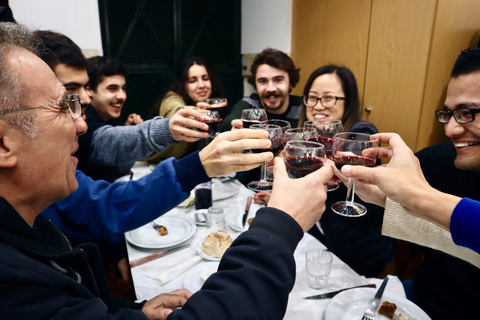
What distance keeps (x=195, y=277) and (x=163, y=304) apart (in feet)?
0.62

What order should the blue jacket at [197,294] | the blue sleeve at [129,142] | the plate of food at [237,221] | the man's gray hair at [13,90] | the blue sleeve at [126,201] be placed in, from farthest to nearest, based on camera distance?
the blue sleeve at [129,142] < the plate of food at [237,221] < the blue sleeve at [126,201] < the man's gray hair at [13,90] < the blue jacket at [197,294]

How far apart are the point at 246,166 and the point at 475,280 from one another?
115cm

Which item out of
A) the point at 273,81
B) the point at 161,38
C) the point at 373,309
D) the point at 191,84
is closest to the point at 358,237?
the point at 373,309

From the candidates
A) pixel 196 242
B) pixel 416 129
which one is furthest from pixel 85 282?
pixel 416 129

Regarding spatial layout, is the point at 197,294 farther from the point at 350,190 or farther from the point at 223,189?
the point at 223,189

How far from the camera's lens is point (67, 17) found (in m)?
3.71

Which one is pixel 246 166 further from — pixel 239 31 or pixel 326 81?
pixel 239 31

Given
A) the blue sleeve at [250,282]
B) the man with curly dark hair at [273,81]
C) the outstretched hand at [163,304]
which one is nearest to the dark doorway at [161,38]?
the man with curly dark hair at [273,81]

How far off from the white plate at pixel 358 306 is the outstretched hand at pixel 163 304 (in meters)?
0.49

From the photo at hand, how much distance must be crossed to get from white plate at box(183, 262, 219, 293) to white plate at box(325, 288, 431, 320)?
46 cm

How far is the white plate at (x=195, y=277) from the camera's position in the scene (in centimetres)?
121

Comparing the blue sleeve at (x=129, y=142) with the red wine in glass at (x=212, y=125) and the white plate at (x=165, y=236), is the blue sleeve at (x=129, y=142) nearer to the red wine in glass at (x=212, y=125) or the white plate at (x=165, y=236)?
the red wine in glass at (x=212, y=125)

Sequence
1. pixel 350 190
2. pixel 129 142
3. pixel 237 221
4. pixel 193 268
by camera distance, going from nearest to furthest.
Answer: pixel 350 190
pixel 193 268
pixel 237 221
pixel 129 142

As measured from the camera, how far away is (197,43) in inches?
214
